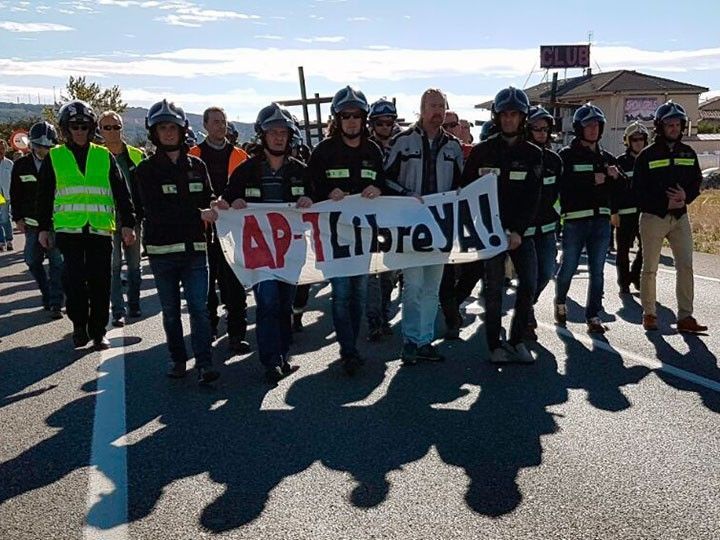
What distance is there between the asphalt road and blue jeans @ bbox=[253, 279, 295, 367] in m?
0.25

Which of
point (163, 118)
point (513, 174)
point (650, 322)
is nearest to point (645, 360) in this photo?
point (650, 322)

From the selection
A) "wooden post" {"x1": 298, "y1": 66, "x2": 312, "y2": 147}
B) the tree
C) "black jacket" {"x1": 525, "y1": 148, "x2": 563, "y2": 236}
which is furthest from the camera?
the tree

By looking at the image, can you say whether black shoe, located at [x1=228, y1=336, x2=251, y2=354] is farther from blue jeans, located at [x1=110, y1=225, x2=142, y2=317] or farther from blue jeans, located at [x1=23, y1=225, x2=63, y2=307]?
blue jeans, located at [x1=23, y1=225, x2=63, y2=307]

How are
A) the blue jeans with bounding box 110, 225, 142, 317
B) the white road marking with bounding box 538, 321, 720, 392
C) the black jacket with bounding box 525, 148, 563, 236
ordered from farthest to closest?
the blue jeans with bounding box 110, 225, 142, 317
the black jacket with bounding box 525, 148, 563, 236
the white road marking with bounding box 538, 321, 720, 392

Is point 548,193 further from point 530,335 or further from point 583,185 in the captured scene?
point 530,335

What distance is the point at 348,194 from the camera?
6945 millimetres

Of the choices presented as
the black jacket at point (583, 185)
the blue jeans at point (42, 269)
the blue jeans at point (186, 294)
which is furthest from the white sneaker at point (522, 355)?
the blue jeans at point (42, 269)

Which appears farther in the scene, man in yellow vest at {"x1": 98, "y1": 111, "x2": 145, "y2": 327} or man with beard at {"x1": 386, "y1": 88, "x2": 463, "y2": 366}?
man in yellow vest at {"x1": 98, "y1": 111, "x2": 145, "y2": 327}

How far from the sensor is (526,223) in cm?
703

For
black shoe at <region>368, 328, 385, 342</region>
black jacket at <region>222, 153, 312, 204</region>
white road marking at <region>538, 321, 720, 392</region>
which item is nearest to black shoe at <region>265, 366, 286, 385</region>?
black jacket at <region>222, 153, 312, 204</region>

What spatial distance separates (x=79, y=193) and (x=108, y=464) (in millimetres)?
3474

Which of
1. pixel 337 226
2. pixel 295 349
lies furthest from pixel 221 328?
pixel 337 226

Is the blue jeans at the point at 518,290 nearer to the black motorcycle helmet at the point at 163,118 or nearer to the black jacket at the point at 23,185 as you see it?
the black motorcycle helmet at the point at 163,118

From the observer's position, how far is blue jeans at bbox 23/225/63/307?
31.8 ft
